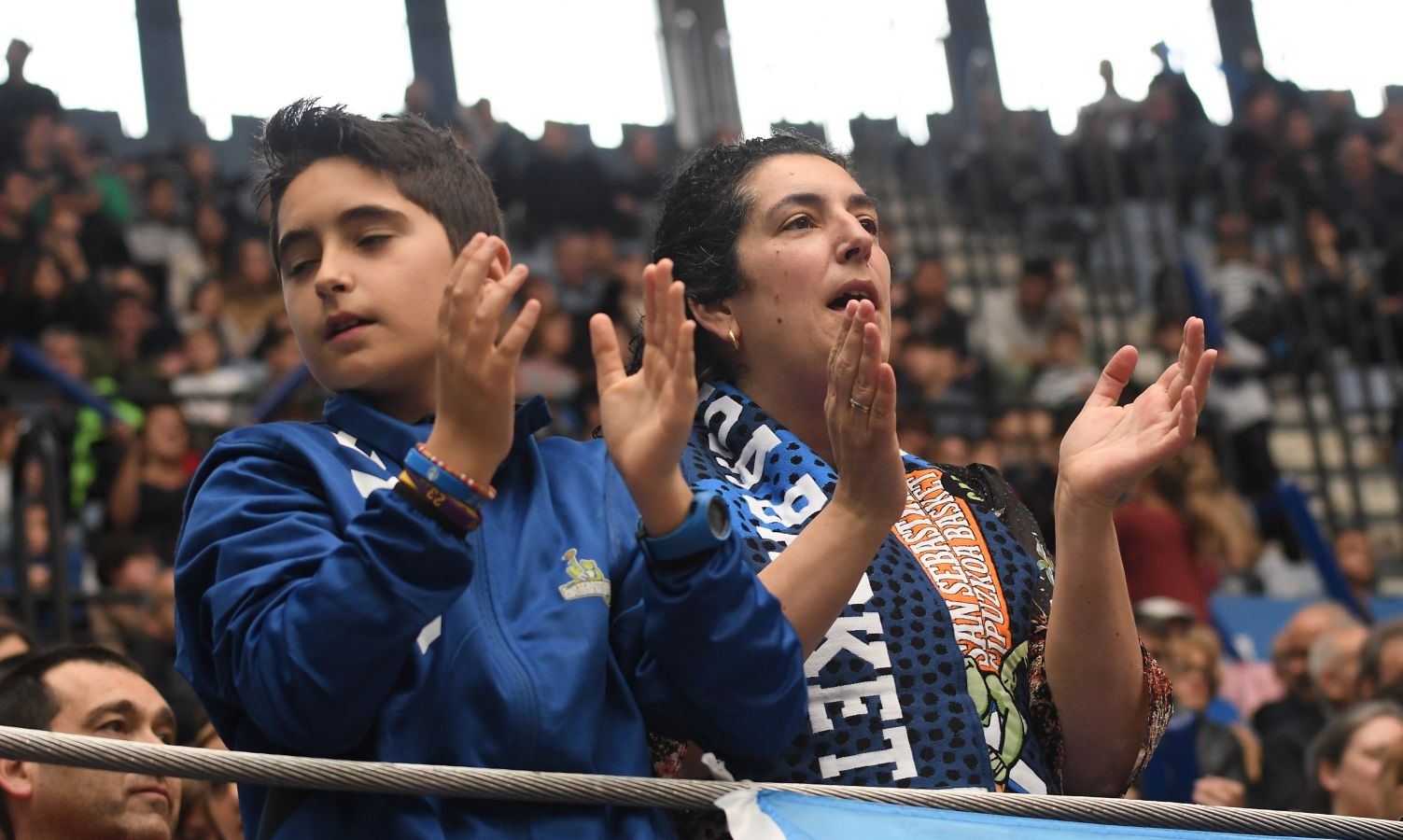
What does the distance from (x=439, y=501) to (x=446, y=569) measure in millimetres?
55

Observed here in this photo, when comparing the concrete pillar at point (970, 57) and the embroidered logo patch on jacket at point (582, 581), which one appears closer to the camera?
the embroidered logo patch on jacket at point (582, 581)

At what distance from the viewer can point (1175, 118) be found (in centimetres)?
1120

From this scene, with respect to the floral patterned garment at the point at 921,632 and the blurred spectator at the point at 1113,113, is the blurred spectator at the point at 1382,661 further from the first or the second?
the blurred spectator at the point at 1113,113

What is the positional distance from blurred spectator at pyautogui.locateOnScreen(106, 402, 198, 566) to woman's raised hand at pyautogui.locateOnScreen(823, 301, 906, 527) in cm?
441

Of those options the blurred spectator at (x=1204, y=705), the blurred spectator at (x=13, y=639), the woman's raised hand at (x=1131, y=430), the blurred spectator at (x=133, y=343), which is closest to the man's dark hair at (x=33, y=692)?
the blurred spectator at (x=13, y=639)

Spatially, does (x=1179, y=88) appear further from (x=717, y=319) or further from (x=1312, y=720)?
(x=717, y=319)

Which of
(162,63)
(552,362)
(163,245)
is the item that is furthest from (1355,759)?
(162,63)

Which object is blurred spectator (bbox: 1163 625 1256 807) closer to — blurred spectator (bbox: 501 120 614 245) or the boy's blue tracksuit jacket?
the boy's blue tracksuit jacket

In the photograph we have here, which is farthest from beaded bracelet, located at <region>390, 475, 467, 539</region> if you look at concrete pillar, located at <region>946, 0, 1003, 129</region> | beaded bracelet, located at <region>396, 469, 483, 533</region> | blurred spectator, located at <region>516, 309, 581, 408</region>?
concrete pillar, located at <region>946, 0, 1003, 129</region>

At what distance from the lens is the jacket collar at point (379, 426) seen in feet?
5.41

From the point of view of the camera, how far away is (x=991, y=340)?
29.9ft

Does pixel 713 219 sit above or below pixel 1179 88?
below

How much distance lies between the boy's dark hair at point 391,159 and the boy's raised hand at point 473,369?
0.99 ft

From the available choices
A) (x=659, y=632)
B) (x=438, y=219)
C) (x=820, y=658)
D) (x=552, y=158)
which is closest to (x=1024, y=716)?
(x=820, y=658)
